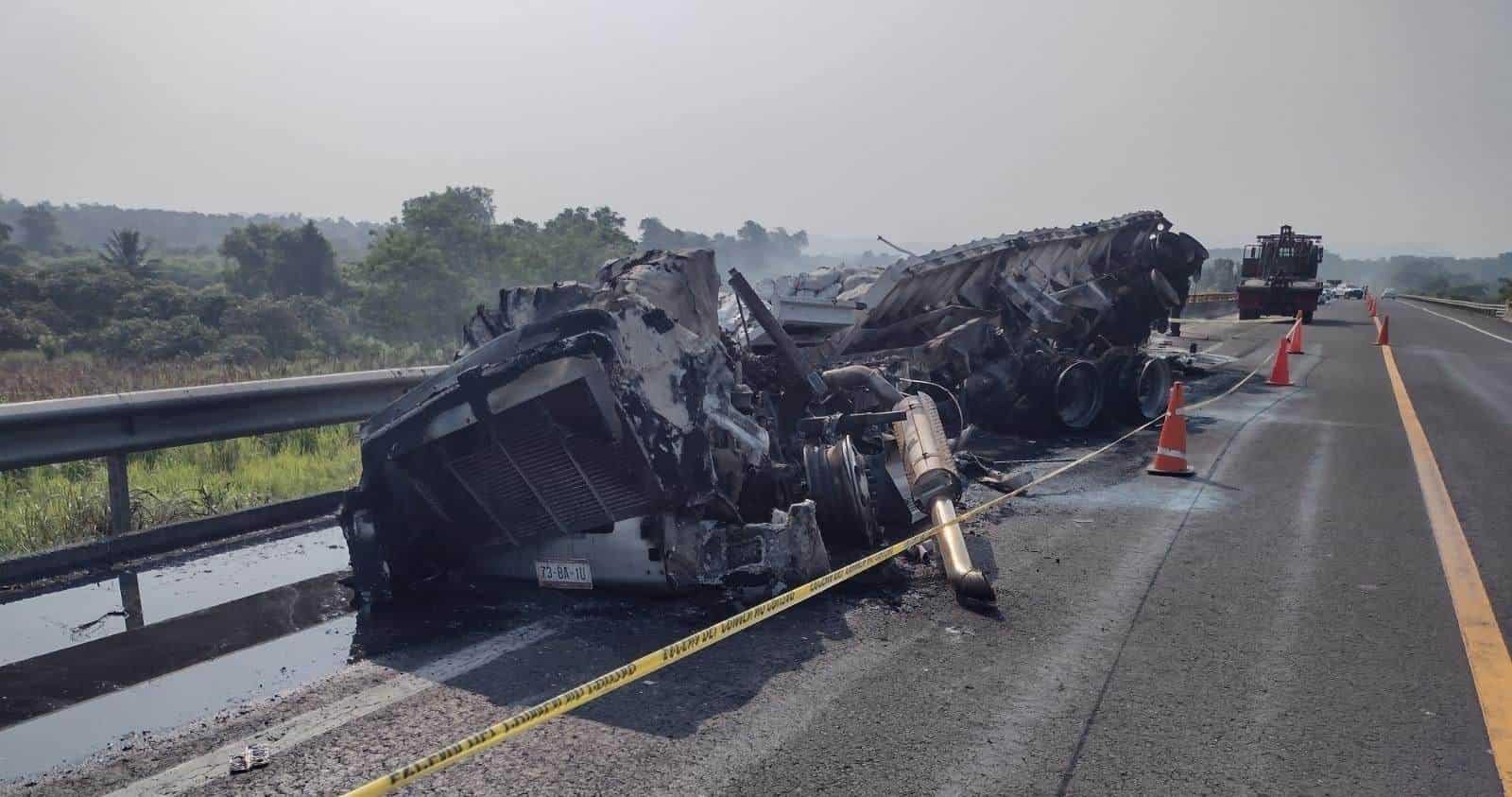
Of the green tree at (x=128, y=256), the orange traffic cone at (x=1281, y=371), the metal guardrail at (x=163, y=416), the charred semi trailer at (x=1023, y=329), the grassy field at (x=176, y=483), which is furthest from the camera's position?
the green tree at (x=128, y=256)

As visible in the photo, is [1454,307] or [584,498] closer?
[584,498]

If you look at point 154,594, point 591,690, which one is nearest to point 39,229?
point 154,594

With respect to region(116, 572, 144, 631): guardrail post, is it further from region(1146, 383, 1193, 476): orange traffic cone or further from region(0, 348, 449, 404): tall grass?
region(1146, 383, 1193, 476): orange traffic cone

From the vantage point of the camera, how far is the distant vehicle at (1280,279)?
35.2 meters

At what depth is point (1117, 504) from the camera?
7742 millimetres

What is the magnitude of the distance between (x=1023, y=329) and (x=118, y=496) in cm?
895

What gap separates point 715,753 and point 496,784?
74cm

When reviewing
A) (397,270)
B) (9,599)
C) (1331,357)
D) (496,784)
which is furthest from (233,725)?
(397,270)

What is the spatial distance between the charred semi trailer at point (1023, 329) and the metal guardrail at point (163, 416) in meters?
4.37

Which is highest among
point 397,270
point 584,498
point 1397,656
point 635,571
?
point 397,270

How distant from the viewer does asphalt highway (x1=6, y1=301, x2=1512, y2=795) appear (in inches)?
134

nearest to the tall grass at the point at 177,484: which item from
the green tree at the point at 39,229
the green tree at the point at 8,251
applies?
the green tree at the point at 8,251

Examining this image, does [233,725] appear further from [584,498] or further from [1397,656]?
[1397,656]

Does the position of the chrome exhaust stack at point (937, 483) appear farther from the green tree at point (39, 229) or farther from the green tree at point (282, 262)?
the green tree at point (39, 229)
